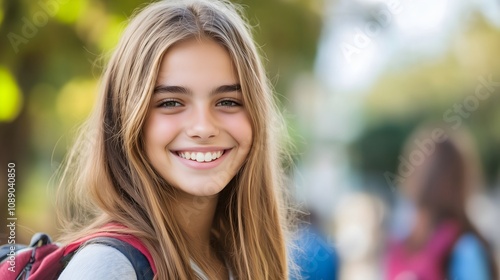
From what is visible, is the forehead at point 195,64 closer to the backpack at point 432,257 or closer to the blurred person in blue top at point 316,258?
the blurred person in blue top at point 316,258

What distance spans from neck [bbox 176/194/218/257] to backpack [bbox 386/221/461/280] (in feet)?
6.62

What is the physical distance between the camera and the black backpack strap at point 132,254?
1.46 metres

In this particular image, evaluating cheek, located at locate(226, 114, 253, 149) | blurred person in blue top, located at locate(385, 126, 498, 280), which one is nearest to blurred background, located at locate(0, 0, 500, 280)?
blurred person in blue top, located at locate(385, 126, 498, 280)

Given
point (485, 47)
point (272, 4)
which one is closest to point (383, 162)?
point (485, 47)

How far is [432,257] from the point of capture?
3729 millimetres

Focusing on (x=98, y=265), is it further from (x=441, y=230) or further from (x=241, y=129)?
(x=441, y=230)

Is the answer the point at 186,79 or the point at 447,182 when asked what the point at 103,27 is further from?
the point at 186,79

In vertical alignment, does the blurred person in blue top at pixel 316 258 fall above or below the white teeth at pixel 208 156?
below

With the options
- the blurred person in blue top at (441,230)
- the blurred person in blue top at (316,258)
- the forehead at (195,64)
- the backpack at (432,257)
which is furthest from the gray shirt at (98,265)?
the backpack at (432,257)

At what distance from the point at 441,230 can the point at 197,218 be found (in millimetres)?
2157

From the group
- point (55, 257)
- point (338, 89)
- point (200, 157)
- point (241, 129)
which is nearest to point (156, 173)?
point (200, 157)

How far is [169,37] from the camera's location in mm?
1735

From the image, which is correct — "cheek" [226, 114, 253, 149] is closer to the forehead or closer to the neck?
the forehead

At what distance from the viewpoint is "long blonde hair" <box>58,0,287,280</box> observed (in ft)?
5.49
